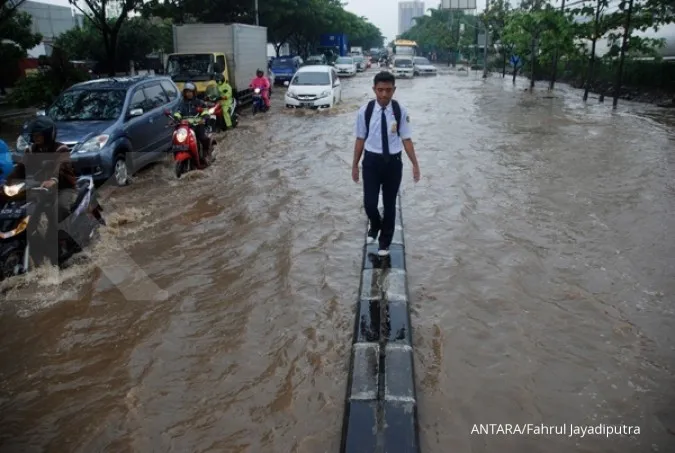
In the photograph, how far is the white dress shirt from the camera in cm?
489

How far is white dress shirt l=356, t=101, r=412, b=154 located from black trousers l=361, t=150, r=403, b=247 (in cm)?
7

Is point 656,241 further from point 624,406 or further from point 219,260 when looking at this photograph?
point 219,260

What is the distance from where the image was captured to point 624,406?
11.3 ft

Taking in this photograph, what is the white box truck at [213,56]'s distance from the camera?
16609 mm

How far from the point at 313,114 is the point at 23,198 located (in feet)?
42.7

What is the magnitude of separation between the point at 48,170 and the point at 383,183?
3.44m

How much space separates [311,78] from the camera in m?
19.0

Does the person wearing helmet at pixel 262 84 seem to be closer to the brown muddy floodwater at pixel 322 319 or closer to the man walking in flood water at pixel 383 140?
the brown muddy floodwater at pixel 322 319

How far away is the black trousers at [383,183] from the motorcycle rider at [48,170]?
310 centimetres

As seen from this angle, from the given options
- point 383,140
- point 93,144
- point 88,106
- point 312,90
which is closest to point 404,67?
point 312,90

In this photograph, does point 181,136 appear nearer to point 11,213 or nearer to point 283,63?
point 11,213

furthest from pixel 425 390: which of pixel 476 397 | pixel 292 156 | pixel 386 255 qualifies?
pixel 292 156

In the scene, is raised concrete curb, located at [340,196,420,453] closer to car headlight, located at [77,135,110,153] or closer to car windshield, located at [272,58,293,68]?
car headlight, located at [77,135,110,153]

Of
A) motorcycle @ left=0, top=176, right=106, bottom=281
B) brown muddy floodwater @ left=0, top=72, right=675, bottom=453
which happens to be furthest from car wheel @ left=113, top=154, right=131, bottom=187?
motorcycle @ left=0, top=176, right=106, bottom=281
